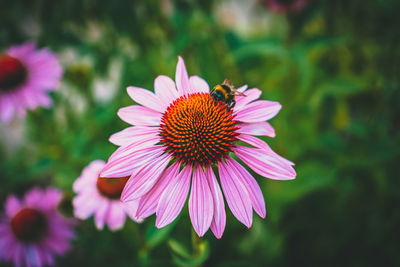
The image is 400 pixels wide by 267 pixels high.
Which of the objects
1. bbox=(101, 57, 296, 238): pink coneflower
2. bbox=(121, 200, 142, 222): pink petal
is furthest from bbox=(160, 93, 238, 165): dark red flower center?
bbox=(121, 200, 142, 222): pink petal

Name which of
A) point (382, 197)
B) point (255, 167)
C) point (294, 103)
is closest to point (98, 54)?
point (294, 103)

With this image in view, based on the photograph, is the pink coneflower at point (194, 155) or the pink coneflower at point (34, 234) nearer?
the pink coneflower at point (194, 155)

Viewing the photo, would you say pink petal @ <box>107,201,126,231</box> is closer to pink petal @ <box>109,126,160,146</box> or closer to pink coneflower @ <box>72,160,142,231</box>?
pink coneflower @ <box>72,160,142,231</box>

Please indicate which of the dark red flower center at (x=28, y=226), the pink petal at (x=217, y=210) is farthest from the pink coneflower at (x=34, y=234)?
the pink petal at (x=217, y=210)

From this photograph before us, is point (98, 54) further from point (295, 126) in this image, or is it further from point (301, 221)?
point (301, 221)

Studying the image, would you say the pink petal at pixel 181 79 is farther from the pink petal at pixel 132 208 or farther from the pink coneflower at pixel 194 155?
the pink petal at pixel 132 208

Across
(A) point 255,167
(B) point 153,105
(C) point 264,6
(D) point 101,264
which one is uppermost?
(C) point 264,6
